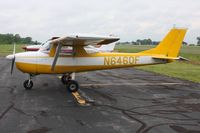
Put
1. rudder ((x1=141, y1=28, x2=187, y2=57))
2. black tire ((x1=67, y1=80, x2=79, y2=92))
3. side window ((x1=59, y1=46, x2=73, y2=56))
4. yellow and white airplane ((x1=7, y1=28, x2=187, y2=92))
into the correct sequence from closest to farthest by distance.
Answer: black tire ((x1=67, y1=80, x2=79, y2=92)) < yellow and white airplane ((x1=7, y1=28, x2=187, y2=92)) < side window ((x1=59, y1=46, x2=73, y2=56)) < rudder ((x1=141, y1=28, x2=187, y2=57))

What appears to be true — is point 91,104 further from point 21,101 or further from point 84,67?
point 84,67

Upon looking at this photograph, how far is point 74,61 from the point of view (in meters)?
12.7

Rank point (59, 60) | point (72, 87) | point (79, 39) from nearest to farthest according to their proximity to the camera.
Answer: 1. point (79, 39)
2. point (72, 87)
3. point (59, 60)

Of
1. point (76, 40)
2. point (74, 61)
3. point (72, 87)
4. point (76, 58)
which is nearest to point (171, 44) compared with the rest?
point (76, 58)

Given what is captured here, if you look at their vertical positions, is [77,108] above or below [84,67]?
below

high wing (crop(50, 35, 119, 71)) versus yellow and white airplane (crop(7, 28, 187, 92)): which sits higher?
high wing (crop(50, 35, 119, 71))

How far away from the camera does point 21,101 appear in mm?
9945

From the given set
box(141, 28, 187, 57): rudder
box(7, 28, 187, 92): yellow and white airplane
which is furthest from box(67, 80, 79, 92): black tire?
box(141, 28, 187, 57): rudder

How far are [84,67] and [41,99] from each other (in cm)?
298

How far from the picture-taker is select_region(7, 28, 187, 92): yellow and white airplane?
12.2 m

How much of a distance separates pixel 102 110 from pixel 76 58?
438 centimetres

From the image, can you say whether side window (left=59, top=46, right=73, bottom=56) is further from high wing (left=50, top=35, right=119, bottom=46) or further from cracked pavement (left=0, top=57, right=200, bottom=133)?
cracked pavement (left=0, top=57, right=200, bottom=133)

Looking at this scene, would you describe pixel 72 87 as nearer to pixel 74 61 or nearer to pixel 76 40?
pixel 74 61

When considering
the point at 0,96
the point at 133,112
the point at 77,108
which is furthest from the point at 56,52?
the point at 133,112
